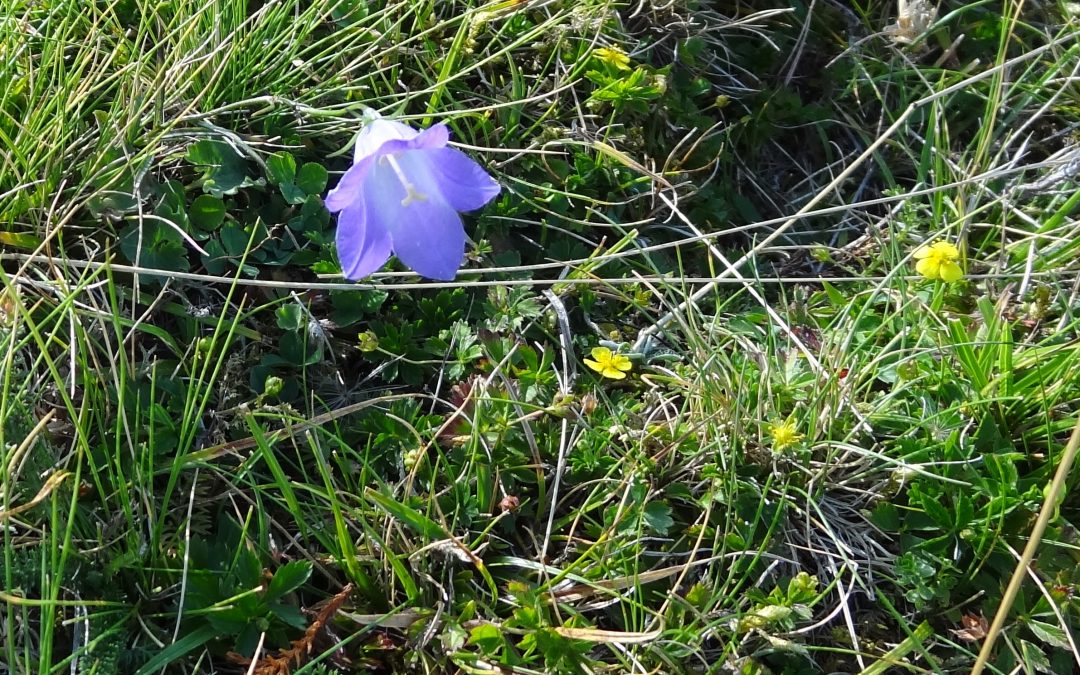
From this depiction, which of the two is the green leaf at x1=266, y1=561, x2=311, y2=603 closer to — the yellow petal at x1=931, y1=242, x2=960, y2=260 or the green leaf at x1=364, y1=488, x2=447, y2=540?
the green leaf at x1=364, y1=488, x2=447, y2=540

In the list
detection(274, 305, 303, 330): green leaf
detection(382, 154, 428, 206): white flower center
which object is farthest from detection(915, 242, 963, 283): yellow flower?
detection(274, 305, 303, 330): green leaf

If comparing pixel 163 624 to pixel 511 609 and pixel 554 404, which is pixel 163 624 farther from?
pixel 554 404

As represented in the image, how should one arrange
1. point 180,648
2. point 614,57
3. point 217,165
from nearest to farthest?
1. point 180,648
2. point 217,165
3. point 614,57

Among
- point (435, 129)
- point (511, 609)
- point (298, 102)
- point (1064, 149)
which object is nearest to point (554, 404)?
point (511, 609)

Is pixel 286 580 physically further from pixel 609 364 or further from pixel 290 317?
pixel 609 364

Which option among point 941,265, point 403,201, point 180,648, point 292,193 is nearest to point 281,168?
point 292,193

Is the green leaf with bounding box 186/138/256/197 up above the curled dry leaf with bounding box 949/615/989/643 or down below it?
above
